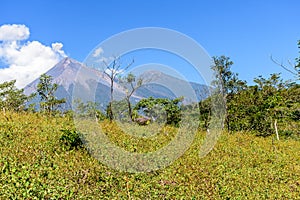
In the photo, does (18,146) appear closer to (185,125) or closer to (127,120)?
(127,120)

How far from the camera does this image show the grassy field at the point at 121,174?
546 cm

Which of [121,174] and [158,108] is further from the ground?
[158,108]

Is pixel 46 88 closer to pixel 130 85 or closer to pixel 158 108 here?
pixel 158 108

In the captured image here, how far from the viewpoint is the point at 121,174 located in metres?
6.71

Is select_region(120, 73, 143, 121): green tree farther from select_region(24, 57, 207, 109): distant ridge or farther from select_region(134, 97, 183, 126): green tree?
select_region(134, 97, 183, 126): green tree

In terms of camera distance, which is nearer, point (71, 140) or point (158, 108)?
point (71, 140)

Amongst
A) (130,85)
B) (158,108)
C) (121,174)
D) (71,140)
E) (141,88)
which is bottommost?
(121,174)

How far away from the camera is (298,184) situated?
818 cm

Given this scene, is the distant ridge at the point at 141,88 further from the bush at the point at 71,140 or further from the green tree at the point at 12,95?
the green tree at the point at 12,95

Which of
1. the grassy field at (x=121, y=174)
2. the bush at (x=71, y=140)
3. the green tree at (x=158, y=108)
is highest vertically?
the green tree at (x=158, y=108)

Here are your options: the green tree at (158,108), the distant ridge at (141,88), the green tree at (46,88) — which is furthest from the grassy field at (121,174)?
the green tree at (46,88)

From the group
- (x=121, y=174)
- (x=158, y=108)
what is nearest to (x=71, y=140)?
(x=121, y=174)

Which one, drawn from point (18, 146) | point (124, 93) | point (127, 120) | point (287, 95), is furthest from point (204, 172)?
point (287, 95)

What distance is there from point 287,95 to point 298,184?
51.3ft
